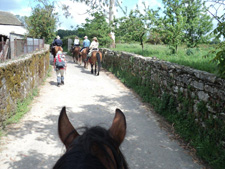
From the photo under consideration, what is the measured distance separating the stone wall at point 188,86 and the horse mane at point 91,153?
362 centimetres

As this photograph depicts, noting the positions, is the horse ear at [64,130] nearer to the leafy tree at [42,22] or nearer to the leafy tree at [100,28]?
the leafy tree at [100,28]

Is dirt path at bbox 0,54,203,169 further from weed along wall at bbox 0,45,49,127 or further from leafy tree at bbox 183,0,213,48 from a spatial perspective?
leafy tree at bbox 183,0,213,48

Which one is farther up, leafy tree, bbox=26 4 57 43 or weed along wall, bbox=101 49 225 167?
leafy tree, bbox=26 4 57 43

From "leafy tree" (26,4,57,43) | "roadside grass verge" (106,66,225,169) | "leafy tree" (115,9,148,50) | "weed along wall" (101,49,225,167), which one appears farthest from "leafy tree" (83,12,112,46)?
"roadside grass verge" (106,66,225,169)

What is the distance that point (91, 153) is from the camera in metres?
1.28

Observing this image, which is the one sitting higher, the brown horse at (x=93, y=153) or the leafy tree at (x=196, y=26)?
the leafy tree at (x=196, y=26)

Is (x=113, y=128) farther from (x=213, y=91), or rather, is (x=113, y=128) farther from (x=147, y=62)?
(x=147, y=62)

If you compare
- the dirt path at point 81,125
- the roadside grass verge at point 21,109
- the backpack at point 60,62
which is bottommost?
the dirt path at point 81,125

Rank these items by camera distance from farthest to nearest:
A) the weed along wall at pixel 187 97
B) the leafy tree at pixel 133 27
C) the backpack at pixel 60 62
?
the leafy tree at pixel 133 27 → the backpack at pixel 60 62 → the weed along wall at pixel 187 97

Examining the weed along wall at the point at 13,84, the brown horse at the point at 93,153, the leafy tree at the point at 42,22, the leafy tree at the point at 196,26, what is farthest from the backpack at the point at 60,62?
the leafy tree at the point at 42,22

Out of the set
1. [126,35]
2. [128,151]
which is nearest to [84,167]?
[128,151]

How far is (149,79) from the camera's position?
9.25 meters

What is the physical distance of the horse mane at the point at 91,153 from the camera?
3.89ft

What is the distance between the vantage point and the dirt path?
4.49m
